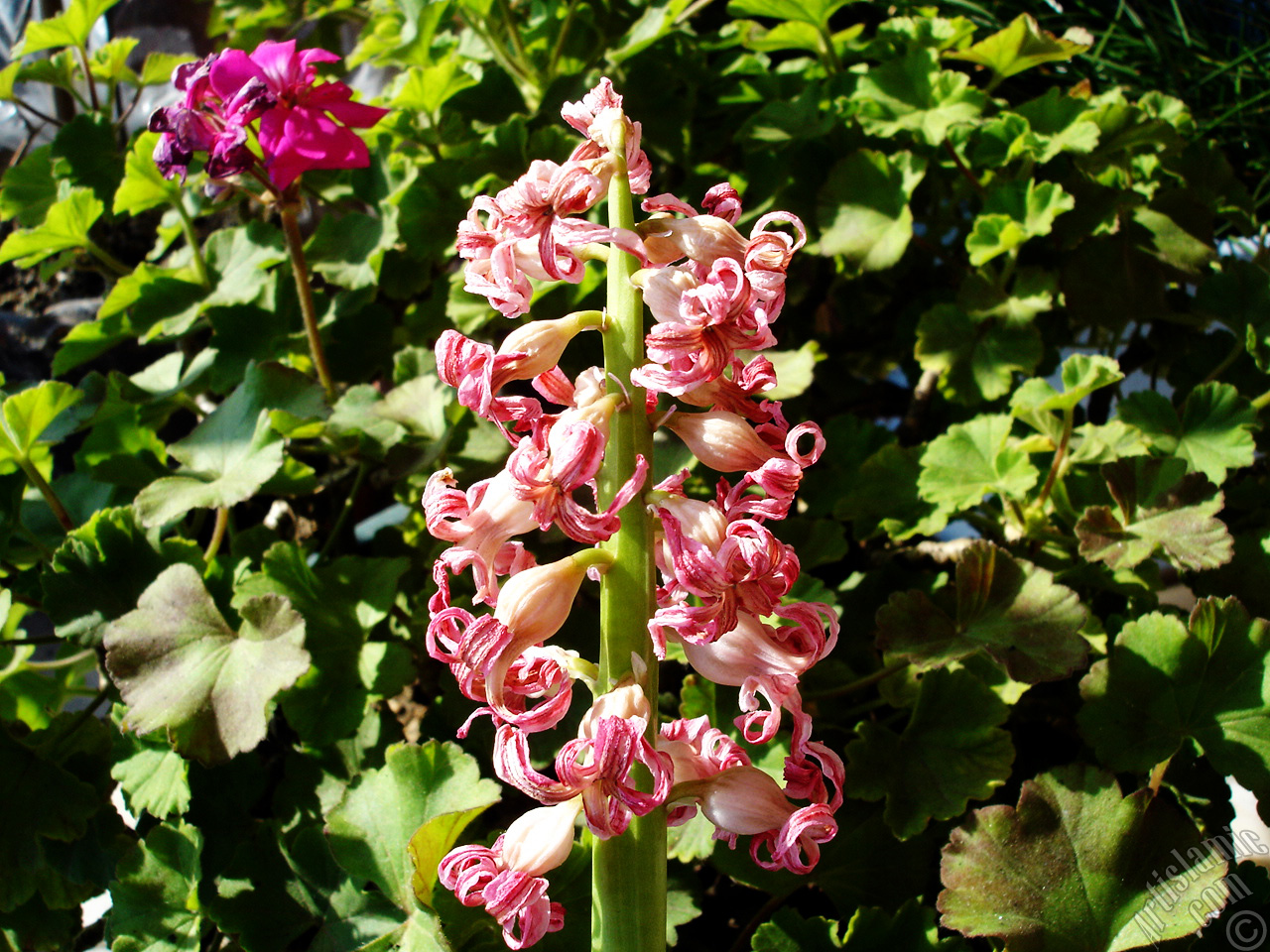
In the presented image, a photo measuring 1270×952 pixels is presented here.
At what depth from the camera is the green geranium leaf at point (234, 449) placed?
960 millimetres

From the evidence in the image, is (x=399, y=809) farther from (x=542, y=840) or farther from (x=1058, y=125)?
(x=1058, y=125)

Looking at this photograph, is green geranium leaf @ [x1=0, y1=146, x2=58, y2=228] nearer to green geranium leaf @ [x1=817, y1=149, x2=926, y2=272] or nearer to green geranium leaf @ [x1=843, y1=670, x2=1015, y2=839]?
green geranium leaf @ [x1=817, y1=149, x2=926, y2=272]

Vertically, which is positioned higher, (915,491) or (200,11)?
(200,11)

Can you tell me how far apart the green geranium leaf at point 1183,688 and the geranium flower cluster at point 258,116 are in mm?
944

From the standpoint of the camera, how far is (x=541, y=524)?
0.47 m

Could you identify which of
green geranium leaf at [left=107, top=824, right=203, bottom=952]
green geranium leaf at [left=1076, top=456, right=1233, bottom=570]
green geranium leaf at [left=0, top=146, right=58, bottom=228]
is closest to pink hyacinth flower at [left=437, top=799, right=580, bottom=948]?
green geranium leaf at [left=107, top=824, right=203, bottom=952]

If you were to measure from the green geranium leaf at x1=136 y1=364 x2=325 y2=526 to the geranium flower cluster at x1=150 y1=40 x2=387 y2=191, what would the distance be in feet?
0.74

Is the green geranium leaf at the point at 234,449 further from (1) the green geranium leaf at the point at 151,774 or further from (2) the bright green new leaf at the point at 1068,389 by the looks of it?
(2) the bright green new leaf at the point at 1068,389

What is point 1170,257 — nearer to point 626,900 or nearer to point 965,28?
point 965,28

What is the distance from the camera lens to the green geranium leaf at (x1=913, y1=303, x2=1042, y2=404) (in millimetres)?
1073

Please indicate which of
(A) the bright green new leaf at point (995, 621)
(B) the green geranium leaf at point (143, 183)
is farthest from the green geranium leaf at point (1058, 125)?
(B) the green geranium leaf at point (143, 183)

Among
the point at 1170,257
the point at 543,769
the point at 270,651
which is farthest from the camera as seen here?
the point at 1170,257

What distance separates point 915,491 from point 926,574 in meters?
0.10

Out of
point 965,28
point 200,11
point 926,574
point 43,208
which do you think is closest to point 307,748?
point 926,574
